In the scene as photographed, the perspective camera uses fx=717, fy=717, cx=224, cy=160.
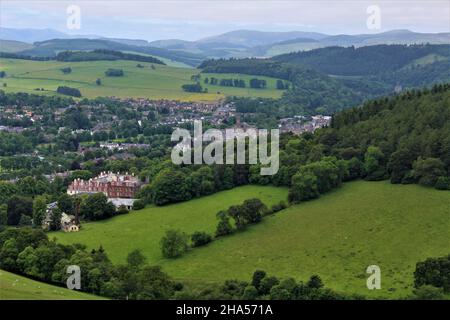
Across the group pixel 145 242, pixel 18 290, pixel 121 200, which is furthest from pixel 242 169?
pixel 18 290

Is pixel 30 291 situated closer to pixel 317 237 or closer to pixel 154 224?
pixel 317 237

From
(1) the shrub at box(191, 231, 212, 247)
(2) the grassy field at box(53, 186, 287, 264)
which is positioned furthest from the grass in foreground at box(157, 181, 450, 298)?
(2) the grassy field at box(53, 186, 287, 264)

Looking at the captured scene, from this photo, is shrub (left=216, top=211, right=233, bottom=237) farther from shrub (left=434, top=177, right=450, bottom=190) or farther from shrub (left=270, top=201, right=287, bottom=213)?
shrub (left=434, top=177, right=450, bottom=190)

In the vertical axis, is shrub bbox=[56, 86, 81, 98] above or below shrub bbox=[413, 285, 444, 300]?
above

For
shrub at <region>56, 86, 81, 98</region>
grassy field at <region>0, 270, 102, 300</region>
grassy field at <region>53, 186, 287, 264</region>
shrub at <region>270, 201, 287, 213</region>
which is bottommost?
grassy field at <region>53, 186, 287, 264</region>

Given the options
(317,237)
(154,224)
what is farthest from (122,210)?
(317,237)
